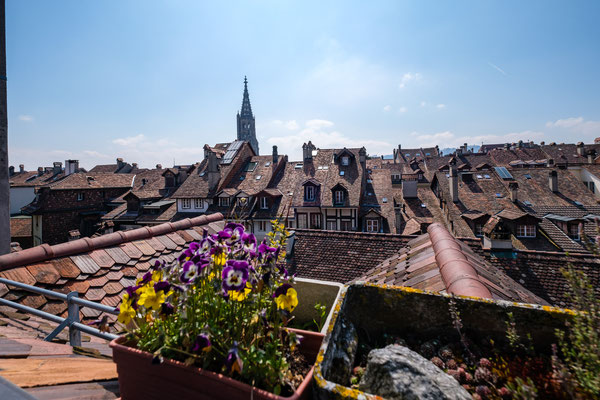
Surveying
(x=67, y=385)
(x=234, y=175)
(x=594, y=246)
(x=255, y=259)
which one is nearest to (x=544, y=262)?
(x=594, y=246)

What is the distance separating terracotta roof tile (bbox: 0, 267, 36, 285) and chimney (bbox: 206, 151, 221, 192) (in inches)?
999

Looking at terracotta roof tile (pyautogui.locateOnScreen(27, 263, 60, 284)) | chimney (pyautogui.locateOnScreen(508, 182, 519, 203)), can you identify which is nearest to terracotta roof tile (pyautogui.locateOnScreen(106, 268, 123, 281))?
terracotta roof tile (pyautogui.locateOnScreen(27, 263, 60, 284))

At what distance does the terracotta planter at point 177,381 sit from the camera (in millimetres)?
1201

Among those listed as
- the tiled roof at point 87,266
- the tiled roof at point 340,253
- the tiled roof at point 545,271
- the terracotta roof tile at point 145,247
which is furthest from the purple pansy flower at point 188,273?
the tiled roof at point 545,271

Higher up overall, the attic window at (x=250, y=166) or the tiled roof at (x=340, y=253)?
the attic window at (x=250, y=166)

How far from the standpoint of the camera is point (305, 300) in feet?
8.39

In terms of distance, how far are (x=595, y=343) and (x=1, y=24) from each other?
269 inches

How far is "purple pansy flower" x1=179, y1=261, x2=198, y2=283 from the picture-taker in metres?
1.47

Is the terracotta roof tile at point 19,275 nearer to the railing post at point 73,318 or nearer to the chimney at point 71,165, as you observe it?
the railing post at point 73,318

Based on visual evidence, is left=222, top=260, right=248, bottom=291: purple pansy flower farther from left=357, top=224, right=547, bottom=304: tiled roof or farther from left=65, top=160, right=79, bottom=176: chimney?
left=65, top=160, right=79, bottom=176: chimney

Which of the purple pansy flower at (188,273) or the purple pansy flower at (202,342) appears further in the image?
the purple pansy flower at (188,273)

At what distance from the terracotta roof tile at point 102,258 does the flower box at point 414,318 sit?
10.6 ft

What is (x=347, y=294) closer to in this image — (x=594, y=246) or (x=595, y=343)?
(x=595, y=343)

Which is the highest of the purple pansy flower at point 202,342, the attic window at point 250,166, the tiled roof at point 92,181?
the attic window at point 250,166
